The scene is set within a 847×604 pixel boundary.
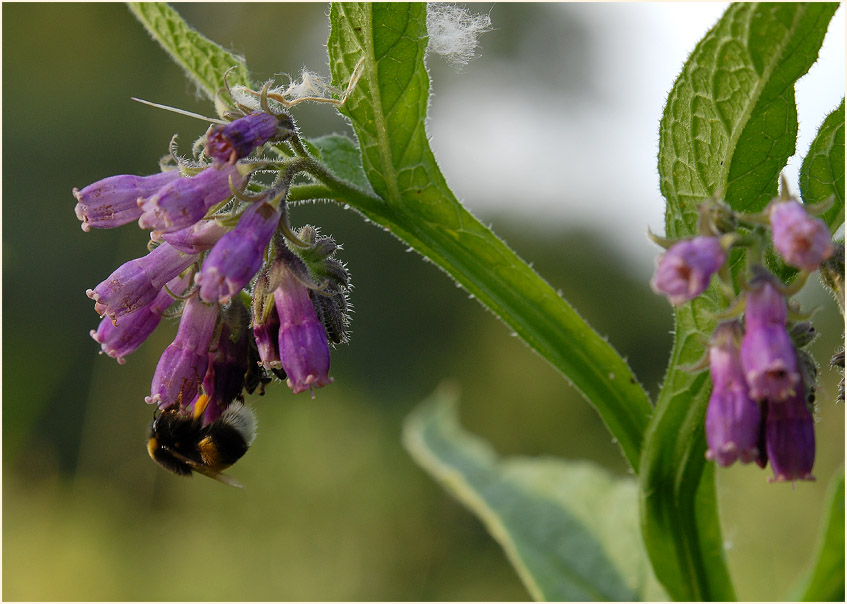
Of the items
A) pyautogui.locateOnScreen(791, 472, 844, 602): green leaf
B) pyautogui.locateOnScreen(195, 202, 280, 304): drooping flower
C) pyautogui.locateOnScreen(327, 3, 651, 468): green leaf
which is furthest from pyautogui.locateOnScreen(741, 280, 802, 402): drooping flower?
pyautogui.locateOnScreen(195, 202, 280, 304): drooping flower

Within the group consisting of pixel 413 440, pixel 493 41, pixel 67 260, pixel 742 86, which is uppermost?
pixel 493 41

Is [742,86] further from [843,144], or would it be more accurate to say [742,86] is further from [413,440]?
[413,440]

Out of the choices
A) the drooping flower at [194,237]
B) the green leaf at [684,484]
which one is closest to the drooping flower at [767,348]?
the green leaf at [684,484]

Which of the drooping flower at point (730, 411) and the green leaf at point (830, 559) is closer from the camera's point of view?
the drooping flower at point (730, 411)

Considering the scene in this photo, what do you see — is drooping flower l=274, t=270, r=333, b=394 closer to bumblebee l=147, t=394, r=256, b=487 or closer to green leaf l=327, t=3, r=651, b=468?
green leaf l=327, t=3, r=651, b=468

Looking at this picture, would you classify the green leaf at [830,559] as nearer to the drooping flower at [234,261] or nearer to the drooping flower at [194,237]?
the drooping flower at [234,261]

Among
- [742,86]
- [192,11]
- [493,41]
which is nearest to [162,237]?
[742,86]

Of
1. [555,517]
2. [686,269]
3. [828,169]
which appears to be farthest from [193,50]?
[555,517]
